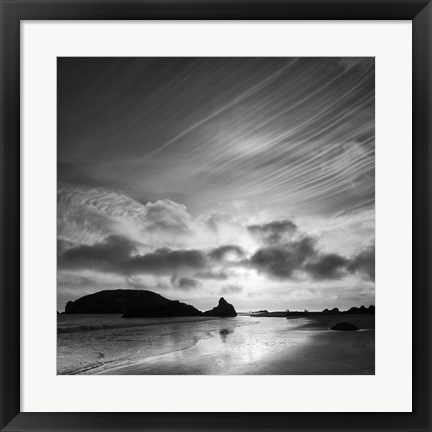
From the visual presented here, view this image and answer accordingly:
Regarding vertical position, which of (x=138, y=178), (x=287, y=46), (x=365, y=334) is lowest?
(x=365, y=334)

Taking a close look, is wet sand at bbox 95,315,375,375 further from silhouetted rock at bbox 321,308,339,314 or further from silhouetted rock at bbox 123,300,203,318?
silhouetted rock at bbox 123,300,203,318

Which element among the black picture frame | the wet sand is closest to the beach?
the wet sand

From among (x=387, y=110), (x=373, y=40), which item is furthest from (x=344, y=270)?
(x=373, y=40)

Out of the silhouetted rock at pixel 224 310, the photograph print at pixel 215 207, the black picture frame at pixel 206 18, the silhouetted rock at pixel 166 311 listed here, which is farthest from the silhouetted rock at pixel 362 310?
the silhouetted rock at pixel 166 311

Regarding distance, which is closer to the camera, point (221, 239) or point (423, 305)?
point (423, 305)

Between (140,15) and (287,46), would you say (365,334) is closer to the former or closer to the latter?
(287,46)

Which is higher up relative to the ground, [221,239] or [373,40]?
[373,40]

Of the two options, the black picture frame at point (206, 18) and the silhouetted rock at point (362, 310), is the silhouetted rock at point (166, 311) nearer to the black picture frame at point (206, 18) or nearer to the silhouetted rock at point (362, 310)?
the black picture frame at point (206, 18)
